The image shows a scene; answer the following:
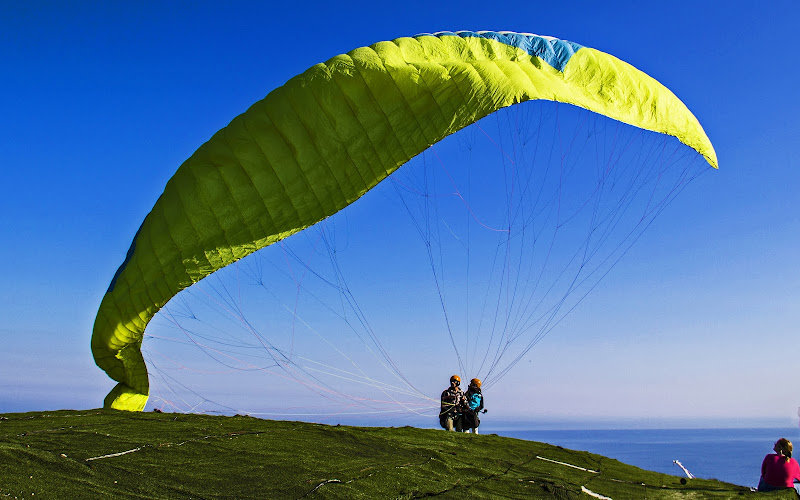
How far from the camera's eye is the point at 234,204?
6539mm

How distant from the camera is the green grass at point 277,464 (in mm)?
3916

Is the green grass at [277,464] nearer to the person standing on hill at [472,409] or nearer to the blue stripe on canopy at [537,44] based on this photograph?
the person standing on hill at [472,409]

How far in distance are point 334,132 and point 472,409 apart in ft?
15.3

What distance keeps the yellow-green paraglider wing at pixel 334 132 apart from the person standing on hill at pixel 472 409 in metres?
3.73

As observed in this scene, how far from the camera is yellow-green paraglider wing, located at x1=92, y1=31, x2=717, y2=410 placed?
6188mm

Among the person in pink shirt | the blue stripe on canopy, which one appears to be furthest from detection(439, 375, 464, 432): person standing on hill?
the blue stripe on canopy

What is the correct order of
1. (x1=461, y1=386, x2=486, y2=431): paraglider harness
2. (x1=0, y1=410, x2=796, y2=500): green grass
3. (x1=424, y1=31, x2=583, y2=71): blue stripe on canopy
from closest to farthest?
(x1=0, y1=410, x2=796, y2=500): green grass, (x1=424, y1=31, x2=583, y2=71): blue stripe on canopy, (x1=461, y1=386, x2=486, y2=431): paraglider harness

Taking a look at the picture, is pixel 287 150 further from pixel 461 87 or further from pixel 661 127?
pixel 661 127

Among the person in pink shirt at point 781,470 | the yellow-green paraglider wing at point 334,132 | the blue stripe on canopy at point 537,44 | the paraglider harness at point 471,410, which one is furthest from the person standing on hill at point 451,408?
the blue stripe on canopy at point 537,44

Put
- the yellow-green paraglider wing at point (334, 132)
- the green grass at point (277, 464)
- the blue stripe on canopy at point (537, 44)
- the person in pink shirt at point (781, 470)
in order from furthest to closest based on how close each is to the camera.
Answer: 1. the blue stripe on canopy at point (537, 44)
2. the yellow-green paraglider wing at point (334, 132)
3. the person in pink shirt at point (781, 470)
4. the green grass at point (277, 464)

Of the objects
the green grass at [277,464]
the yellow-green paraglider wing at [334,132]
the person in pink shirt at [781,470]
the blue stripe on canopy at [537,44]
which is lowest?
the person in pink shirt at [781,470]

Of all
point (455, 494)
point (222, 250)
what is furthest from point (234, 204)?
point (455, 494)

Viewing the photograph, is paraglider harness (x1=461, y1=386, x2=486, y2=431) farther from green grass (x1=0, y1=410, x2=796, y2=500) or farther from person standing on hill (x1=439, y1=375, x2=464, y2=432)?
green grass (x1=0, y1=410, x2=796, y2=500)

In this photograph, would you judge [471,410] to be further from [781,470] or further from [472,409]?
[781,470]
